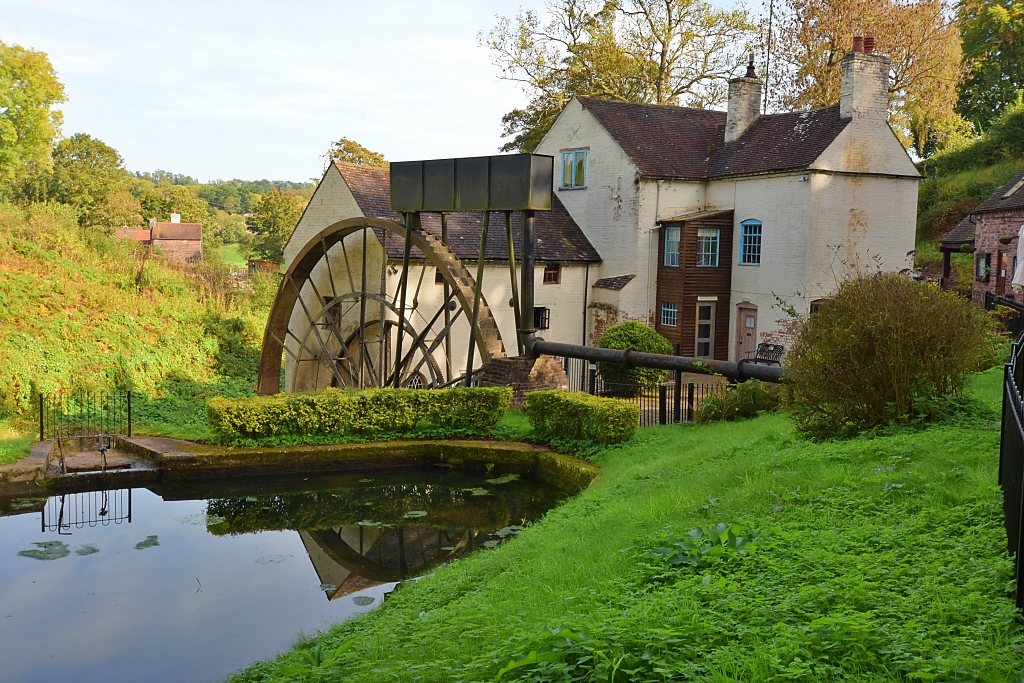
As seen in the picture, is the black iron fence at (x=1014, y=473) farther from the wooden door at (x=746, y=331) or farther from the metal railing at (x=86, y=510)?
the wooden door at (x=746, y=331)

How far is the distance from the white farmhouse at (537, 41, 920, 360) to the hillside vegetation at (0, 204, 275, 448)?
36.6 feet

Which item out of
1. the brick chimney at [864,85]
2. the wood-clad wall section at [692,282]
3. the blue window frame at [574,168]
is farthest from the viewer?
the blue window frame at [574,168]

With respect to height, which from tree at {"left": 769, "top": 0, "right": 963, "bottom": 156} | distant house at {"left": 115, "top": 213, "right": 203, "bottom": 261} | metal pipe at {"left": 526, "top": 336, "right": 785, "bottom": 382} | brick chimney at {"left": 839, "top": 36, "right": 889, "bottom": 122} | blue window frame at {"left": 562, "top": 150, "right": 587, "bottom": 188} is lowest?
metal pipe at {"left": 526, "top": 336, "right": 785, "bottom": 382}

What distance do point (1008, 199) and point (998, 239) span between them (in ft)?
4.00

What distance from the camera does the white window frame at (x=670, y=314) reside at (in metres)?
26.2

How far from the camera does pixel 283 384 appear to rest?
25859 millimetres

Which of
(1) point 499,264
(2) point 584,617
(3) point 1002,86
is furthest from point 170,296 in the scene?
(3) point 1002,86

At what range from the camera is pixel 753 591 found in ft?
17.9

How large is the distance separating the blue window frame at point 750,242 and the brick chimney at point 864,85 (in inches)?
147

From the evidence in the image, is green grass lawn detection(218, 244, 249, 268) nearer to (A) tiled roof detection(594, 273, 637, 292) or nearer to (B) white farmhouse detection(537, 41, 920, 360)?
(B) white farmhouse detection(537, 41, 920, 360)

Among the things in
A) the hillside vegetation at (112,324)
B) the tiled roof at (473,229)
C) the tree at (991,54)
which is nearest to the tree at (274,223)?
the hillside vegetation at (112,324)

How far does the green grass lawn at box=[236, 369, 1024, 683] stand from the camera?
176 inches

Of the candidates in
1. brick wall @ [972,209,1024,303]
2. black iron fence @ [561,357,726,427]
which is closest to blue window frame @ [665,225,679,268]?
black iron fence @ [561,357,726,427]

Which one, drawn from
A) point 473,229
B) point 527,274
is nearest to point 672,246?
point 473,229
